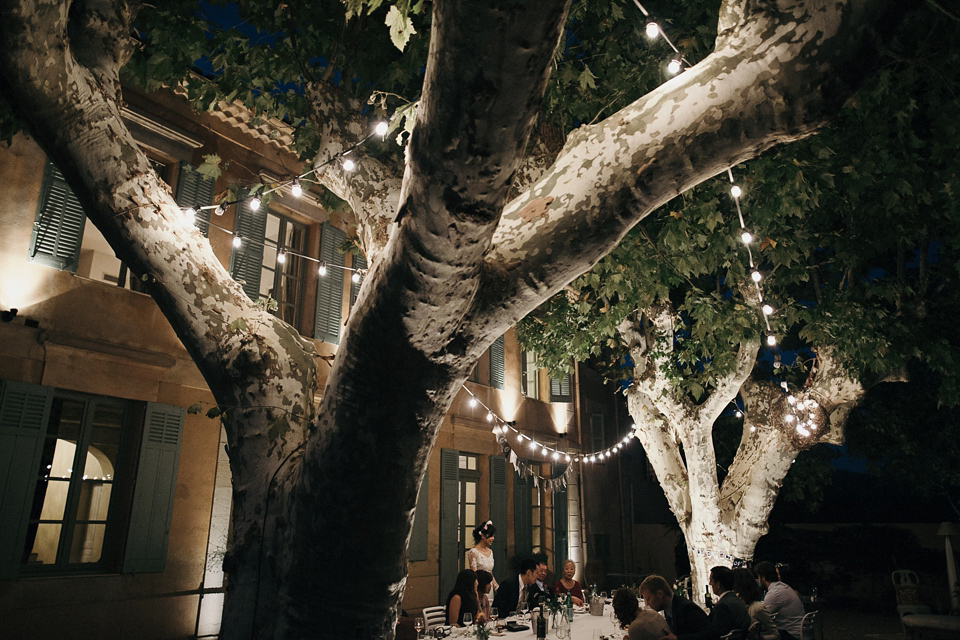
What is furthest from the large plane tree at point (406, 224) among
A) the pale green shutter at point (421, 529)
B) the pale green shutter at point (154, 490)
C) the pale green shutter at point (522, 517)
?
the pale green shutter at point (522, 517)

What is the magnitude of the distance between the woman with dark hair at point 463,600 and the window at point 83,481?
352cm

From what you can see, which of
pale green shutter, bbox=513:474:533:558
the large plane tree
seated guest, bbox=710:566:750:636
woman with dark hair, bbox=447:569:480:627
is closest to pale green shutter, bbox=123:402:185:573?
woman with dark hair, bbox=447:569:480:627

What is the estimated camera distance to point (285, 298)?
9.55 meters

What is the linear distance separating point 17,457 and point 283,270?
4.33 metres

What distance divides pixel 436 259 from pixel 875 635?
13.5 m

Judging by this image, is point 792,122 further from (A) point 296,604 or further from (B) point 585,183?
(A) point 296,604

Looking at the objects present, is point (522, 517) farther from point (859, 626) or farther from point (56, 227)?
point (56, 227)

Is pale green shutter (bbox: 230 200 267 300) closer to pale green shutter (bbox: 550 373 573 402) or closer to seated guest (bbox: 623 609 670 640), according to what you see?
seated guest (bbox: 623 609 670 640)

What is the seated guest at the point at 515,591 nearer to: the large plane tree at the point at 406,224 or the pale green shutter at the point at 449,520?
the pale green shutter at the point at 449,520

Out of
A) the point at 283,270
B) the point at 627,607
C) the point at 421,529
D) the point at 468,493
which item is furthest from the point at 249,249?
the point at 627,607

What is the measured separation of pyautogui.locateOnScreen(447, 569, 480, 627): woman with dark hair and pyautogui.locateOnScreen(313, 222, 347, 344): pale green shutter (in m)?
4.55

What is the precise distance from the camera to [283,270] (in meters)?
9.61

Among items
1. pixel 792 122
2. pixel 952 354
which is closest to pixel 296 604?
pixel 792 122

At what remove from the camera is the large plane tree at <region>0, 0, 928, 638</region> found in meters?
1.88
